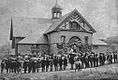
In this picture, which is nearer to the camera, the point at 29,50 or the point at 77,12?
the point at 77,12

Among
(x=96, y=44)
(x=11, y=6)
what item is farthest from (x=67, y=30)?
(x=11, y=6)

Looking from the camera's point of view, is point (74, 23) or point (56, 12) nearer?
point (74, 23)

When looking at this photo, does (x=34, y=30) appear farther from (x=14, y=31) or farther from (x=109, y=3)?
(x=109, y=3)

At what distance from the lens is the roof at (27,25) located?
19664 mm

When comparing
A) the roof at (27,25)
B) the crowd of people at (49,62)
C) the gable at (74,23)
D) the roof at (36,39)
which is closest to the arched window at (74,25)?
the gable at (74,23)

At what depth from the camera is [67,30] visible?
17.2m

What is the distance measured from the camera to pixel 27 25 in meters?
20.6

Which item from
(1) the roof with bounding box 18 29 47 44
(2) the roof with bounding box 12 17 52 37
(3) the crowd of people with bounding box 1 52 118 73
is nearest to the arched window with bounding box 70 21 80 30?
(1) the roof with bounding box 18 29 47 44

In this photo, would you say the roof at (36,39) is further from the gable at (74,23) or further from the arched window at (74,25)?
the arched window at (74,25)

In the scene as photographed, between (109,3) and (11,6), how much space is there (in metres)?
6.68

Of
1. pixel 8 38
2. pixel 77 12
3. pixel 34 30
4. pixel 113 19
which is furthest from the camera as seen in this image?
pixel 8 38

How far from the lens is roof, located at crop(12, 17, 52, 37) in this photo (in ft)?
64.5

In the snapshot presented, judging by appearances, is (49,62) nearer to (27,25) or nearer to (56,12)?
(27,25)

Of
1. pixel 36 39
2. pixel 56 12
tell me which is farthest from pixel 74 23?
pixel 56 12
